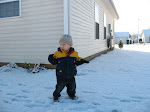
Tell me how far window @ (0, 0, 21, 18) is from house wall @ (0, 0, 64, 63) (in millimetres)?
238

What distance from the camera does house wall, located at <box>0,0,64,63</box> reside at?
521 cm

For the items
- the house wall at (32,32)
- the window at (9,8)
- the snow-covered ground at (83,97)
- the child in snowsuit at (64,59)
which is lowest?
the snow-covered ground at (83,97)

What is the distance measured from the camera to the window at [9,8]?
19.4 feet

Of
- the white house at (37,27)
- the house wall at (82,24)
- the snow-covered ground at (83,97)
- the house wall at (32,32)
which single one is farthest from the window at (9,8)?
the snow-covered ground at (83,97)

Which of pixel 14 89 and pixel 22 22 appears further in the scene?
pixel 22 22

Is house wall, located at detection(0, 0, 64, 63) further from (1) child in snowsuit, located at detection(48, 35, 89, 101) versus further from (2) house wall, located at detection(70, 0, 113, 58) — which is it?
(1) child in snowsuit, located at detection(48, 35, 89, 101)

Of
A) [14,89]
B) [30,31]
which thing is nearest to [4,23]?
[30,31]

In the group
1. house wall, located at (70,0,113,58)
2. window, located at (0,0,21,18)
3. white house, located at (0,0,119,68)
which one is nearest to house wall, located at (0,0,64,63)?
white house, located at (0,0,119,68)

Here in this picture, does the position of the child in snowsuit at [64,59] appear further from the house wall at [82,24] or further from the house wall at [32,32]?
the house wall at [82,24]

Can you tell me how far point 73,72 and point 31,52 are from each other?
3.52 meters

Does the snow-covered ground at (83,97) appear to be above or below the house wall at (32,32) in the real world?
below

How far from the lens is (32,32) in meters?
5.58

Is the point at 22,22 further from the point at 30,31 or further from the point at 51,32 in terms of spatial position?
the point at 51,32

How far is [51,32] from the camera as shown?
5.27m
